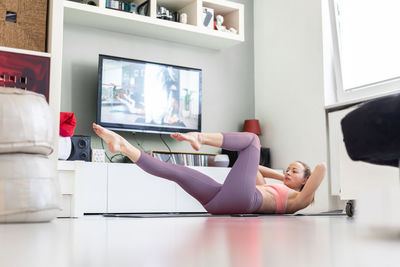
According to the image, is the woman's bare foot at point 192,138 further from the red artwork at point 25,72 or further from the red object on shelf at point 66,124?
the red object on shelf at point 66,124

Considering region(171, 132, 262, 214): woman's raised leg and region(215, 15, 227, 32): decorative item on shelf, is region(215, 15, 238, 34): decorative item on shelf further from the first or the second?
region(171, 132, 262, 214): woman's raised leg

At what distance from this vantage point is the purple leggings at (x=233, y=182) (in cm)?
335

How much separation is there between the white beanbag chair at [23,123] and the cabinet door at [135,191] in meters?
2.53

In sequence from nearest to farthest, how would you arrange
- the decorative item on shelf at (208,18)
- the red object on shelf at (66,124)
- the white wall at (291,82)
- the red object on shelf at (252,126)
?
the red object on shelf at (66,124)
the white wall at (291,82)
the decorative item on shelf at (208,18)
the red object on shelf at (252,126)

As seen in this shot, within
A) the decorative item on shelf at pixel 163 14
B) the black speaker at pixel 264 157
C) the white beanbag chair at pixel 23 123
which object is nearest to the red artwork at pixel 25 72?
the white beanbag chair at pixel 23 123

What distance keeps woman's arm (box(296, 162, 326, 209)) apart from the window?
5.16 ft

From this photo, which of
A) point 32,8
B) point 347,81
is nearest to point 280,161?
point 347,81

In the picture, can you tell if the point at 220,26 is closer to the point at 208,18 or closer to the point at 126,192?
the point at 208,18

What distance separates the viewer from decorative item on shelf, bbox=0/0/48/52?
2785 mm

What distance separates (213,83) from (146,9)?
1270mm

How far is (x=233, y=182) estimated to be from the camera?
340cm

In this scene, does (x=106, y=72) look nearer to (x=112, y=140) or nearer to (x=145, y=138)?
(x=145, y=138)

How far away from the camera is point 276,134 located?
5.69 metres

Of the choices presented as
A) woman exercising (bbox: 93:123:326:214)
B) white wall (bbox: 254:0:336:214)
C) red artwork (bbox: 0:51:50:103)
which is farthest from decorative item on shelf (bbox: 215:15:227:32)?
red artwork (bbox: 0:51:50:103)
